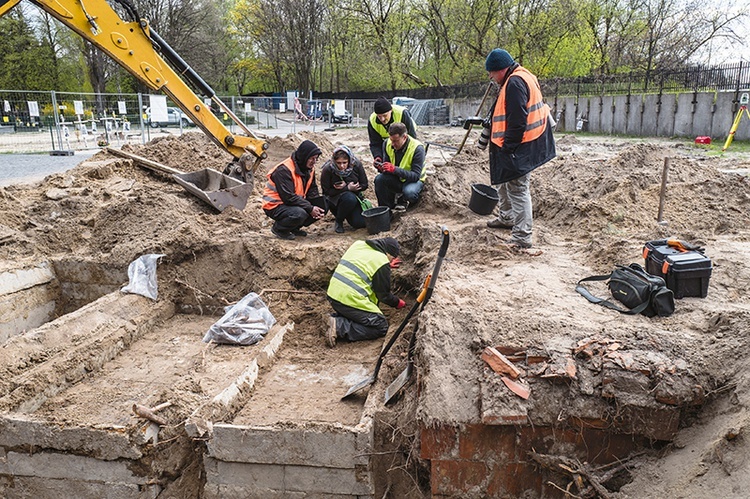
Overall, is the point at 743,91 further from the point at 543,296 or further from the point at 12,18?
the point at 12,18

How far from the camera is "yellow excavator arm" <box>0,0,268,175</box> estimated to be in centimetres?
667

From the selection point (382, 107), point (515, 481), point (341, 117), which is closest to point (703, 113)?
point (382, 107)

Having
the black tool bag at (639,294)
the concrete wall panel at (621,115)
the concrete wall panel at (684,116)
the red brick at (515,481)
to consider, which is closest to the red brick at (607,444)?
the red brick at (515,481)

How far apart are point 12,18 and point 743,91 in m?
32.1

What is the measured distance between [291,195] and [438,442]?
4343mm

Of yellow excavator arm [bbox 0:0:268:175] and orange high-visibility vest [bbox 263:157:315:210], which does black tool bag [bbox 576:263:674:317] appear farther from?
yellow excavator arm [bbox 0:0:268:175]

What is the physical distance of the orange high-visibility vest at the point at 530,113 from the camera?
16.8 feet

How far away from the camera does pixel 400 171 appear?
716 cm

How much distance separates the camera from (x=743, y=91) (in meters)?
15.3

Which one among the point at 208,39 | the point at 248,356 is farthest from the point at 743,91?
the point at 208,39

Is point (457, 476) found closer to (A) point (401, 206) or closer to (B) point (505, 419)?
(B) point (505, 419)

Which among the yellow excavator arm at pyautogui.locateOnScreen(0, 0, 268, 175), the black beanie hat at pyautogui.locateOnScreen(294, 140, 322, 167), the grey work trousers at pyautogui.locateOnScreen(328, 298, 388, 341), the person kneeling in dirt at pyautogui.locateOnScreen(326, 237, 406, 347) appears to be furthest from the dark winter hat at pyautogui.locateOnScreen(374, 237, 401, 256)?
the yellow excavator arm at pyautogui.locateOnScreen(0, 0, 268, 175)

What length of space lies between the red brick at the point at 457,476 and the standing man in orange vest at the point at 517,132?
2.77 m

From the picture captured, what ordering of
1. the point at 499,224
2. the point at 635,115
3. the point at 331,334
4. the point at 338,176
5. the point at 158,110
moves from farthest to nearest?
the point at 635,115 → the point at 158,110 → the point at 338,176 → the point at 499,224 → the point at 331,334
